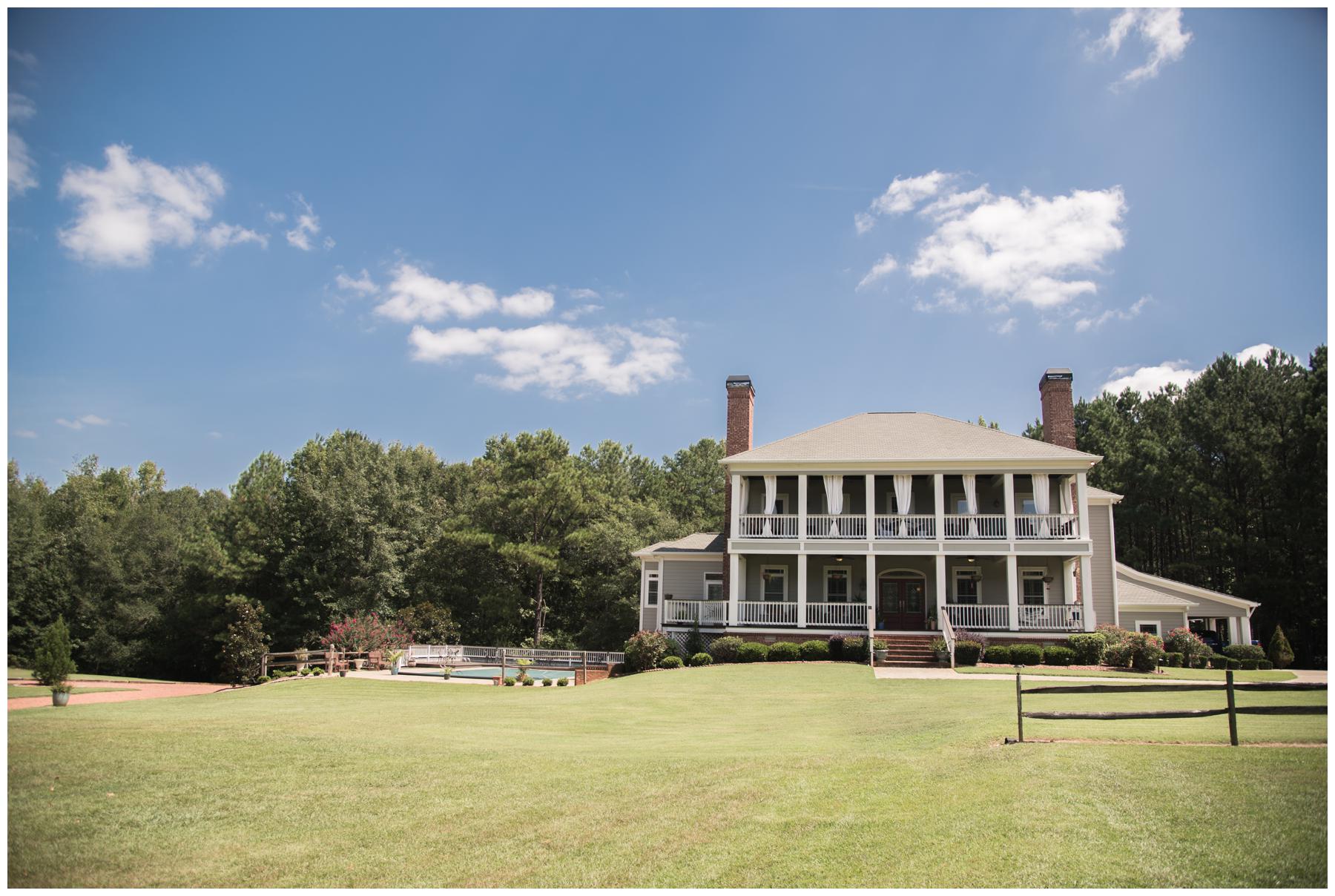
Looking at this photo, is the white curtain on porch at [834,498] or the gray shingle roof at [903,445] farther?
the white curtain on porch at [834,498]

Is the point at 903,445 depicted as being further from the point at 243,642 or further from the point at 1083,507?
the point at 243,642

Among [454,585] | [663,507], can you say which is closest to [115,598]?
[454,585]

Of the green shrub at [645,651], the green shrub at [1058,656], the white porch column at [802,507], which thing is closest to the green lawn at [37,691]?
the green shrub at [645,651]

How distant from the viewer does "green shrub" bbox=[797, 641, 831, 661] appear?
2528 cm

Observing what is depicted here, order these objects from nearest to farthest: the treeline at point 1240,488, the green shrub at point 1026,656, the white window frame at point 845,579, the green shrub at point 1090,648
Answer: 1. the green shrub at point 1090,648
2. the green shrub at point 1026,656
3. the white window frame at point 845,579
4. the treeline at point 1240,488

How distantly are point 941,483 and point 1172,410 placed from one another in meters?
23.2

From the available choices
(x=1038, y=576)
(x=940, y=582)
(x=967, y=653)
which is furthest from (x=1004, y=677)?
(x=1038, y=576)

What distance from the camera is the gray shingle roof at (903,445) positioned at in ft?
90.0

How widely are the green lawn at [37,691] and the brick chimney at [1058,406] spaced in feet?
96.7

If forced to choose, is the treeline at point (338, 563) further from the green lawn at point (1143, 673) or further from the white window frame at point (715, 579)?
the green lawn at point (1143, 673)

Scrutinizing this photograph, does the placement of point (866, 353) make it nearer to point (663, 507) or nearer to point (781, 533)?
point (781, 533)

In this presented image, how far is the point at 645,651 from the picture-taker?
25.7 metres

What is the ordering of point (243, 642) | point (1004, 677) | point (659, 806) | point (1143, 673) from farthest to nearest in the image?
point (243, 642) → point (1143, 673) → point (1004, 677) → point (659, 806)

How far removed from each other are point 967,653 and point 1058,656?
2.48 m
